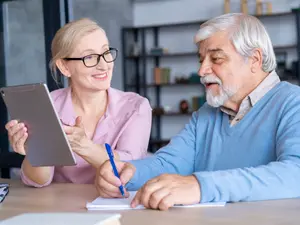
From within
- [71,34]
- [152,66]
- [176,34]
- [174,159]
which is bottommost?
[152,66]

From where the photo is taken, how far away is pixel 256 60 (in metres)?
1.73

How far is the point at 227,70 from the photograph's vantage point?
173 cm

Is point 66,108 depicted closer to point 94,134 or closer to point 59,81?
point 94,134

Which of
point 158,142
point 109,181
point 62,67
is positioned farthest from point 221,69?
point 158,142

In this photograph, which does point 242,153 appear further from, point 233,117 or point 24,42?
point 24,42

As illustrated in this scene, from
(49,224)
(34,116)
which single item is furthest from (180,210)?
(34,116)

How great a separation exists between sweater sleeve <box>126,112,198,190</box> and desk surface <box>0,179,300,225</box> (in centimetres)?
19

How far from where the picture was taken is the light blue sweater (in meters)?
1.32

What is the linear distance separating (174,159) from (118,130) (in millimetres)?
350

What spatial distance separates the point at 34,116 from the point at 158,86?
616 centimetres

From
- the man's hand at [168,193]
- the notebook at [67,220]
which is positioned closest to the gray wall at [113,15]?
the man's hand at [168,193]

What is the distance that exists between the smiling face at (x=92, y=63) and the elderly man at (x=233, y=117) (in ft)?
1.40

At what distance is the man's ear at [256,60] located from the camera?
5.62 ft

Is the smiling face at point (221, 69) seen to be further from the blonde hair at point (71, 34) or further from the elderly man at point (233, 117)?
the blonde hair at point (71, 34)
